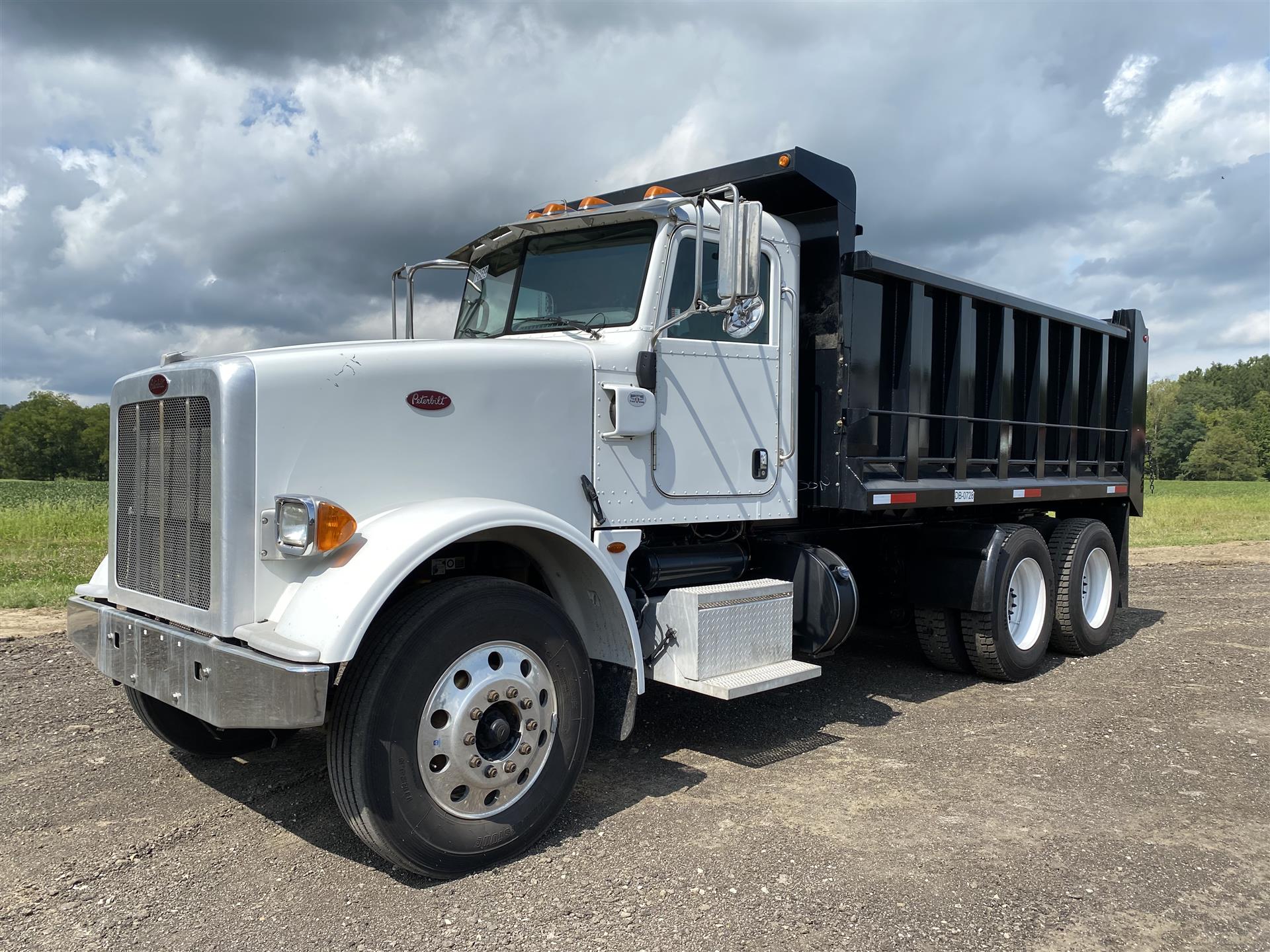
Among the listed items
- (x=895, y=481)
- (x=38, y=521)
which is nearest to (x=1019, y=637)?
(x=895, y=481)

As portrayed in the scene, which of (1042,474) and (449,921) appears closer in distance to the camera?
(449,921)

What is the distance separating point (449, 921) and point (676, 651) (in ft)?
5.66

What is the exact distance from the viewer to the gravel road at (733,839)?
3.19 metres

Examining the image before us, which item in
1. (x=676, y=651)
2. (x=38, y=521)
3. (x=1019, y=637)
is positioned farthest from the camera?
(x=38, y=521)

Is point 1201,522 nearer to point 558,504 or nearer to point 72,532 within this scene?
point 558,504

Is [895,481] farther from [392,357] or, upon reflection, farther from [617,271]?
[392,357]

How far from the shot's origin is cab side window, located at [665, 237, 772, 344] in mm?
4688

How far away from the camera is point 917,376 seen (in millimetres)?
6312

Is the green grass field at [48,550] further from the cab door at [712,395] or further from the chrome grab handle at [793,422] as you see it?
the chrome grab handle at [793,422]

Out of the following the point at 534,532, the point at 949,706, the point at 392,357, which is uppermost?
the point at 392,357

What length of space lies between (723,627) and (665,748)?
3.11 ft

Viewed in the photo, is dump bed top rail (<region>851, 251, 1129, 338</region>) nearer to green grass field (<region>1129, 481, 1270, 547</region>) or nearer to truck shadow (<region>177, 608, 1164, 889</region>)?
truck shadow (<region>177, 608, 1164, 889</region>)

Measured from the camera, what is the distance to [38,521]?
57.0 ft

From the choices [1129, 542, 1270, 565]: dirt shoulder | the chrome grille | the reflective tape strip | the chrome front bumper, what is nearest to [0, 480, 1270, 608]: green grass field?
[1129, 542, 1270, 565]: dirt shoulder
